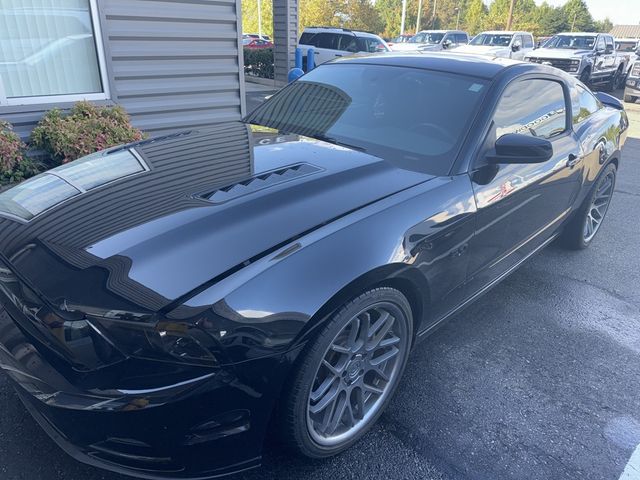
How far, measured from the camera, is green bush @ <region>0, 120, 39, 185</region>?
394 cm

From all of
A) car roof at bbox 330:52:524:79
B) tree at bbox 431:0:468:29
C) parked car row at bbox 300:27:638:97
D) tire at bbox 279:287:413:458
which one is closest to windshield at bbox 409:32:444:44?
parked car row at bbox 300:27:638:97

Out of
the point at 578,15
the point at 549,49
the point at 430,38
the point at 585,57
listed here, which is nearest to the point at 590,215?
the point at 585,57

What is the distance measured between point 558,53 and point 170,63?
14.6 metres

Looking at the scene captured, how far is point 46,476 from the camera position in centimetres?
192

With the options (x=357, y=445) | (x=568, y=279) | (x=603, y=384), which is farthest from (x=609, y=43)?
(x=357, y=445)

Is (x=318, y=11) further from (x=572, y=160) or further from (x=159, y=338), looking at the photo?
(x=159, y=338)

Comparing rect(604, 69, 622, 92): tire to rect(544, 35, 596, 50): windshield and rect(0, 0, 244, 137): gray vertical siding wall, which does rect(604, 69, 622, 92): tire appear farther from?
rect(0, 0, 244, 137): gray vertical siding wall

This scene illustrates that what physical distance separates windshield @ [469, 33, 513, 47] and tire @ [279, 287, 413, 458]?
19525 mm

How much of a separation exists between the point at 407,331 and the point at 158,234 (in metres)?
1.21

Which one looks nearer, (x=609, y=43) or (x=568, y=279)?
(x=568, y=279)

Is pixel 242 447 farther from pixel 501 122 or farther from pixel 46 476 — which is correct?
pixel 501 122

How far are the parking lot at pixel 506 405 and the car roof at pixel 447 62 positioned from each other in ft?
5.22

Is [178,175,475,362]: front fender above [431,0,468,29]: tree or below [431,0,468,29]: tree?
below

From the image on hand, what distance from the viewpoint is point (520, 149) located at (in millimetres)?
2459
